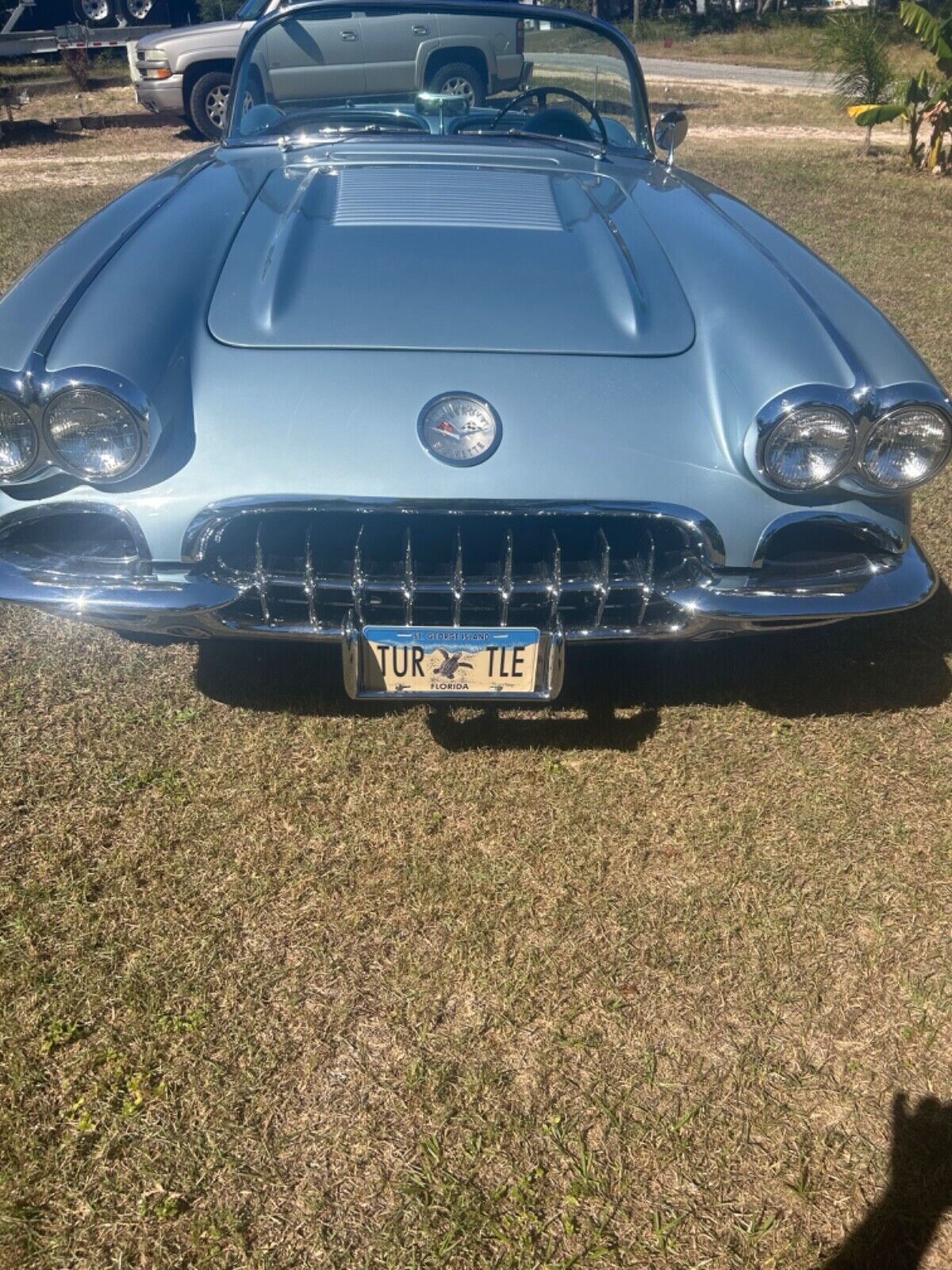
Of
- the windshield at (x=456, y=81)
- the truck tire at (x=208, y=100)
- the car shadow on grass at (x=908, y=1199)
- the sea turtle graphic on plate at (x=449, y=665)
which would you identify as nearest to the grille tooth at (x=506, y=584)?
the sea turtle graphic on plate at (x=449, y=665)

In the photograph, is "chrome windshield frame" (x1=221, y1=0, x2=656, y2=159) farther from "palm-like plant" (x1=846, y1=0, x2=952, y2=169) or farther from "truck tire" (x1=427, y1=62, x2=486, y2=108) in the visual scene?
"palm-like plant" (x1=846, y1=0, x2=952, y2=169)

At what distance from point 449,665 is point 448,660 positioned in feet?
0.05

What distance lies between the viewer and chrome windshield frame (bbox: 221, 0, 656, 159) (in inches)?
133

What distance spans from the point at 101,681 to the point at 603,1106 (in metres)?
1.66

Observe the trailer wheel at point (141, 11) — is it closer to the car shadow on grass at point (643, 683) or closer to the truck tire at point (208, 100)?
the truck tire at point (208, 100)

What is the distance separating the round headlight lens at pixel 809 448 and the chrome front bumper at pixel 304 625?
222 mm

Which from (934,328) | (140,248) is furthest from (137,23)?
(140,248)

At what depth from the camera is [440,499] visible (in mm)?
2002

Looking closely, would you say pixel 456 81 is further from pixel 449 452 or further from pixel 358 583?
pixel 358 583

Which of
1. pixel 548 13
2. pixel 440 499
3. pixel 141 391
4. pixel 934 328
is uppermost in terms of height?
pixel 548 13

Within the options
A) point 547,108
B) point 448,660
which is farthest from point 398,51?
point 448,660

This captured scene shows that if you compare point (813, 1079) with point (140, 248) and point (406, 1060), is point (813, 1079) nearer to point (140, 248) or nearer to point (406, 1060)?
point (406, 1060)

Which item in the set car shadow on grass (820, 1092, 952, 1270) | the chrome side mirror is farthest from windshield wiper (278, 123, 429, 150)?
car shadow on grass (820, 1092, 952, 1270)

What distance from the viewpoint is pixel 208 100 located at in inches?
428
